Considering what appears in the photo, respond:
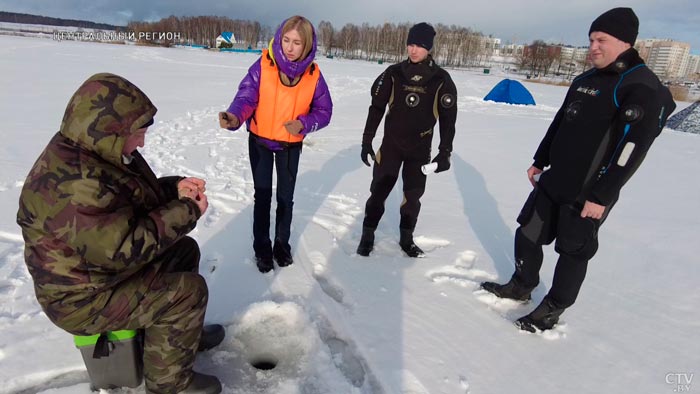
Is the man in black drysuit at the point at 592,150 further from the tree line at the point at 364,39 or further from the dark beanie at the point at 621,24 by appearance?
the tree line at the point at 364,39

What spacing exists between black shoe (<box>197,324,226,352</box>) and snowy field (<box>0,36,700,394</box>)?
0.16 feet

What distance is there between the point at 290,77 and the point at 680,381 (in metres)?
3.15

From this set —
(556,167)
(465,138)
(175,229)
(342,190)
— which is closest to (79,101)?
(175,229)

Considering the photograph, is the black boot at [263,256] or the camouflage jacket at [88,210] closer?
the camouflage jacket at [88,210]

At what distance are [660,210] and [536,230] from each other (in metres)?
3.75

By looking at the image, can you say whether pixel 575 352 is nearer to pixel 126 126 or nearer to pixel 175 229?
pixel 175 229

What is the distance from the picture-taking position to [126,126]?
63.2 inches

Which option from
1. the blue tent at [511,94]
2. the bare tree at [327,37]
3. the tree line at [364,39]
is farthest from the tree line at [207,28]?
the blue tent at [511,94]

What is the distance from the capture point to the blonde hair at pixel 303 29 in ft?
8.95

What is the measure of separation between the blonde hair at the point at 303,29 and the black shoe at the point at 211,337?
6.06 ft

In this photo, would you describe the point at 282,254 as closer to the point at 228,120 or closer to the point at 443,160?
the point at 228,120

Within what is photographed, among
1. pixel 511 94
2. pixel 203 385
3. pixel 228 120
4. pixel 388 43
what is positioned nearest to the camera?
pixel 203 385

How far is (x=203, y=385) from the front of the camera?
199 cm

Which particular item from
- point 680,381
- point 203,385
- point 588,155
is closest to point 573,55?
point 588,155
